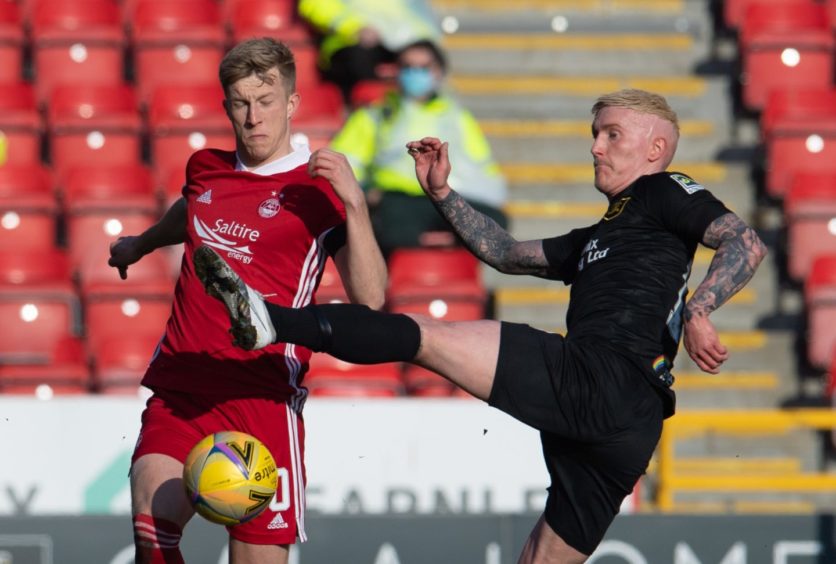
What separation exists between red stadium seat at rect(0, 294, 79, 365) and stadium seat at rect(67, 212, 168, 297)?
0.82 feet

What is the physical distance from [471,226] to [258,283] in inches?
42.7

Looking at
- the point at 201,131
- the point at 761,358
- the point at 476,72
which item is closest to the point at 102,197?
the point at 201,131

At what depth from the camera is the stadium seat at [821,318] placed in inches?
390

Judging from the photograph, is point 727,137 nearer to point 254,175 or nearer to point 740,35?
point 740,35

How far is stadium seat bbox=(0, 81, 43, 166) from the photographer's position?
422 inches

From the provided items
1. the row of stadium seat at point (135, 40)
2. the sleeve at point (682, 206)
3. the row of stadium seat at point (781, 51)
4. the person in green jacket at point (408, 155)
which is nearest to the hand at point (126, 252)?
the sleeve at point (682, 206)

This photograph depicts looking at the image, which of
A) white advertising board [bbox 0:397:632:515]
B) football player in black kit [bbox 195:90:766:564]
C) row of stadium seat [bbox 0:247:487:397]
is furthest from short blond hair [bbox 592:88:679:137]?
row of stadium seat [bbox 0:247:487:397]

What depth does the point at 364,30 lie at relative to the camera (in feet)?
35.9

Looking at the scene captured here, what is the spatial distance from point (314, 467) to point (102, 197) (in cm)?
307

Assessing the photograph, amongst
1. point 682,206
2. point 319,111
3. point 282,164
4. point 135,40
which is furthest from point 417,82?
point 682,206

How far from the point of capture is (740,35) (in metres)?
12.1

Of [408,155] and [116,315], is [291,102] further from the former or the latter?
[408,155]

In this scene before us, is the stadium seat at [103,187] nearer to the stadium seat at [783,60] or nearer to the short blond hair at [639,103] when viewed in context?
the stadium seat at [783,60]

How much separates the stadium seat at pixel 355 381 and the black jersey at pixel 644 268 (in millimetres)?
3748
